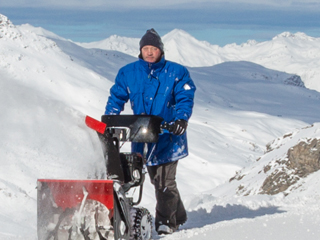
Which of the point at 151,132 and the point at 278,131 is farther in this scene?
the point at 278,131

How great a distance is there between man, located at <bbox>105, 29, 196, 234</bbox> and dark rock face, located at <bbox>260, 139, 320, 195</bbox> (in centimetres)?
648

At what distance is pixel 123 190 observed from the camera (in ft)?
12.7

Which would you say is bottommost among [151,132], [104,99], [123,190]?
[104,99]

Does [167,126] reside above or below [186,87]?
below

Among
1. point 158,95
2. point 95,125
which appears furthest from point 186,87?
point 95,125

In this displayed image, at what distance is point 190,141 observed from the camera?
73.1 feet

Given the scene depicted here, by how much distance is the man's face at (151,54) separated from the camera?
4.54 m

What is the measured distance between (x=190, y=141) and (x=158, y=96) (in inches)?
703

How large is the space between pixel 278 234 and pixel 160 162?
4.27 feet

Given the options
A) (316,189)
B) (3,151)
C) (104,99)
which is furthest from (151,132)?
(104,99)

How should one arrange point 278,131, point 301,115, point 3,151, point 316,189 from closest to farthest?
1. point 316,189
2. point 3,151
3. point 278,131
4. point 301,115

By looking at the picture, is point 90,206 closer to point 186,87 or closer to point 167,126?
point 167,126

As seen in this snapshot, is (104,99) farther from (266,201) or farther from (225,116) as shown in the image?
(266,201)

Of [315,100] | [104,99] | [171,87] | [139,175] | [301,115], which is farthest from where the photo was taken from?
[315,100]
